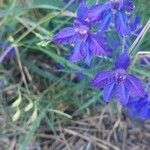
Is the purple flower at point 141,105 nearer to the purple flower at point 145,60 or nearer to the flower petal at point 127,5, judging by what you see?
the purple flower at point 145,60

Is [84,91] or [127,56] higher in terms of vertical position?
[127,56]

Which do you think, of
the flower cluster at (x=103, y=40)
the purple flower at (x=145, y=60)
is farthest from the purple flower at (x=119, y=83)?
the purple flower at (x=145, y=60)

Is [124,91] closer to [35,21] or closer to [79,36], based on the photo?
[79,36]

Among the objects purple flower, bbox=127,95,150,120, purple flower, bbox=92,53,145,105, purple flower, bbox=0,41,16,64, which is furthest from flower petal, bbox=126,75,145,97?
purple flower, bbox=0,41,16,64

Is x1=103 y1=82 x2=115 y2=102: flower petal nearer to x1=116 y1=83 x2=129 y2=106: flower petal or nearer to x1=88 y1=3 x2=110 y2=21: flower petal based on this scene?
x1=116 y1=83 x2=129 y2=106: flower petal

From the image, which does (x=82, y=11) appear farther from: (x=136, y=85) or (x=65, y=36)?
(x=136, y=85)

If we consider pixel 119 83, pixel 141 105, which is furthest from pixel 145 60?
pixel 119 83

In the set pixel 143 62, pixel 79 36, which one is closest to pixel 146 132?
pixel 143 62
